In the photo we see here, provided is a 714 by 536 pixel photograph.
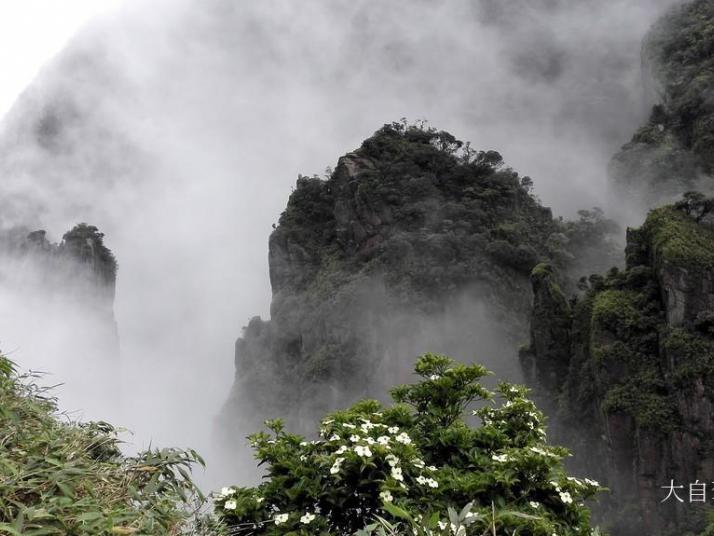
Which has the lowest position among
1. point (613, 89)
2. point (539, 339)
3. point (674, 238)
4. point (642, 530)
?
point (642, 530)

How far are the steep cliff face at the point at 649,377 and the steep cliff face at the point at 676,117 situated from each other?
11357 mm

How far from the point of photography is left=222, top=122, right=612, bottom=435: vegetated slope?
3762 cm

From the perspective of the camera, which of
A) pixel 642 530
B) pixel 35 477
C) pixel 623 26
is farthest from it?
pixel 623 26

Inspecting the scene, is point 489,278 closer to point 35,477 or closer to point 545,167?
point 545,167

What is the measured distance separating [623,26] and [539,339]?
45697mm

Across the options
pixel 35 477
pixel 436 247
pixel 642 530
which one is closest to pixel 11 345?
pixel 436 247

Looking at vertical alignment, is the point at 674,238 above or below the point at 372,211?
below

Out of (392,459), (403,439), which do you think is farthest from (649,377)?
(392,459)

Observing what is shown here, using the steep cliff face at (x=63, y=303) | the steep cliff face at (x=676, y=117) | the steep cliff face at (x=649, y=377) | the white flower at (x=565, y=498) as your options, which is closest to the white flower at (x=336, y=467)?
the white flower at (x=565, y=498)

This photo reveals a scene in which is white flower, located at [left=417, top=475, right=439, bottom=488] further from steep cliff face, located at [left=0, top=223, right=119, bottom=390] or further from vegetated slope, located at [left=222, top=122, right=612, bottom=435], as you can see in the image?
steep cliff face, located at [left=0, top=223, right=119, bottom=390]

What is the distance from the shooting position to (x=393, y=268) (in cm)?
4000

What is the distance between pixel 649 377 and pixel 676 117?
2289cm

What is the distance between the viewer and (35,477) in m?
2.85

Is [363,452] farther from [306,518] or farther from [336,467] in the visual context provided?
[306,518]
